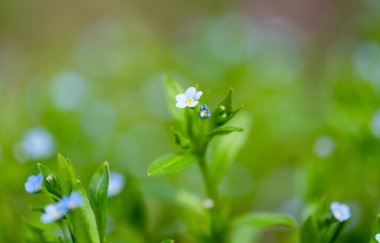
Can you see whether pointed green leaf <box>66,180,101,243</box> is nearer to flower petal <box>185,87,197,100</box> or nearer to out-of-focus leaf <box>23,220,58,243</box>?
out-of-focus leaf <box>23,220,58,243</box>

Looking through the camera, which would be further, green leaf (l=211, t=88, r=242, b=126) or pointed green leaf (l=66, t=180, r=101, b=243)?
green leaf (l=211, t=88, r=242, b=126)

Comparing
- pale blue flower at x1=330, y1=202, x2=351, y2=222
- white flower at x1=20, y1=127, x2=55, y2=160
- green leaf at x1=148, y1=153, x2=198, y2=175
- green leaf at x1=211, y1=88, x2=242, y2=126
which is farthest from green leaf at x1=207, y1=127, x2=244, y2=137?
white flower at x1=20, y1=127, x2=55, y2=160

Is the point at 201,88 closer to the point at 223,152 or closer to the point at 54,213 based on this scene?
the point at 223,152

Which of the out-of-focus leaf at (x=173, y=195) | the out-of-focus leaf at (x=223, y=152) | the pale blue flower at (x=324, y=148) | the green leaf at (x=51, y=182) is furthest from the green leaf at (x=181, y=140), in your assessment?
the pale blue flower at (x=324, y=148)

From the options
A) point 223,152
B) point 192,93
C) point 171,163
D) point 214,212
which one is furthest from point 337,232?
point 192,93

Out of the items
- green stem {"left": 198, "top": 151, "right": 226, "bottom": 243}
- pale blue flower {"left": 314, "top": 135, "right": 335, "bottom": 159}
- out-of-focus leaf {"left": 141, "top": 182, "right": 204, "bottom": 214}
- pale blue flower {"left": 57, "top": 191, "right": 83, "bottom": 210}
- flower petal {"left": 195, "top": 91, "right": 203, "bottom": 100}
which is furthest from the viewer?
pale blue flower {"left": 314, "top": 135, "right": 335, "bottom": 159}

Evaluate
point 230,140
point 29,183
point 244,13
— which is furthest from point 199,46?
point 29,183
